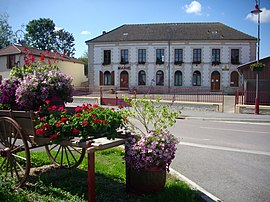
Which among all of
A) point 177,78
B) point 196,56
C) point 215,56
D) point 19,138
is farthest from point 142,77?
point 19,138

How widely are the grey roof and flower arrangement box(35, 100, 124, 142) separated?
1560 inches

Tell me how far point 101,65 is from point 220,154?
38.5m

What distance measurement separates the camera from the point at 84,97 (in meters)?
26.8

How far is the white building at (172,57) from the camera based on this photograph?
42094 mm

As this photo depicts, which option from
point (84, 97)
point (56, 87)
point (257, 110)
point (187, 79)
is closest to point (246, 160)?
point (56, 87)

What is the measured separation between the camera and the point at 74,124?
13.9ft

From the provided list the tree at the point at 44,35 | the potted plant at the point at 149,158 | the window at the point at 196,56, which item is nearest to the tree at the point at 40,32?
the tree at the point at 44,35

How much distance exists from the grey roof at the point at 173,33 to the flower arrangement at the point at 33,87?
38.6 meters

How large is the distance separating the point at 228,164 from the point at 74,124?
4.42 meters

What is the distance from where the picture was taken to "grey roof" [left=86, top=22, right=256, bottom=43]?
42.6 metres

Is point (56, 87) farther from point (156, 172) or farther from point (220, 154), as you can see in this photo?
point (220, 154)

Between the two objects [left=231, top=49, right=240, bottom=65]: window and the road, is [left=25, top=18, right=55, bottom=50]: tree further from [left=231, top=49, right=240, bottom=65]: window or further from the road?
the road

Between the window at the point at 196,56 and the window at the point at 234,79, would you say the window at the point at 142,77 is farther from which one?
the window at the point at 234,79

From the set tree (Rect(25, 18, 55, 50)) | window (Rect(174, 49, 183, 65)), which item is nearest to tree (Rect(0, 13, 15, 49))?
tree (Rect(25, 18, 55, 50))
